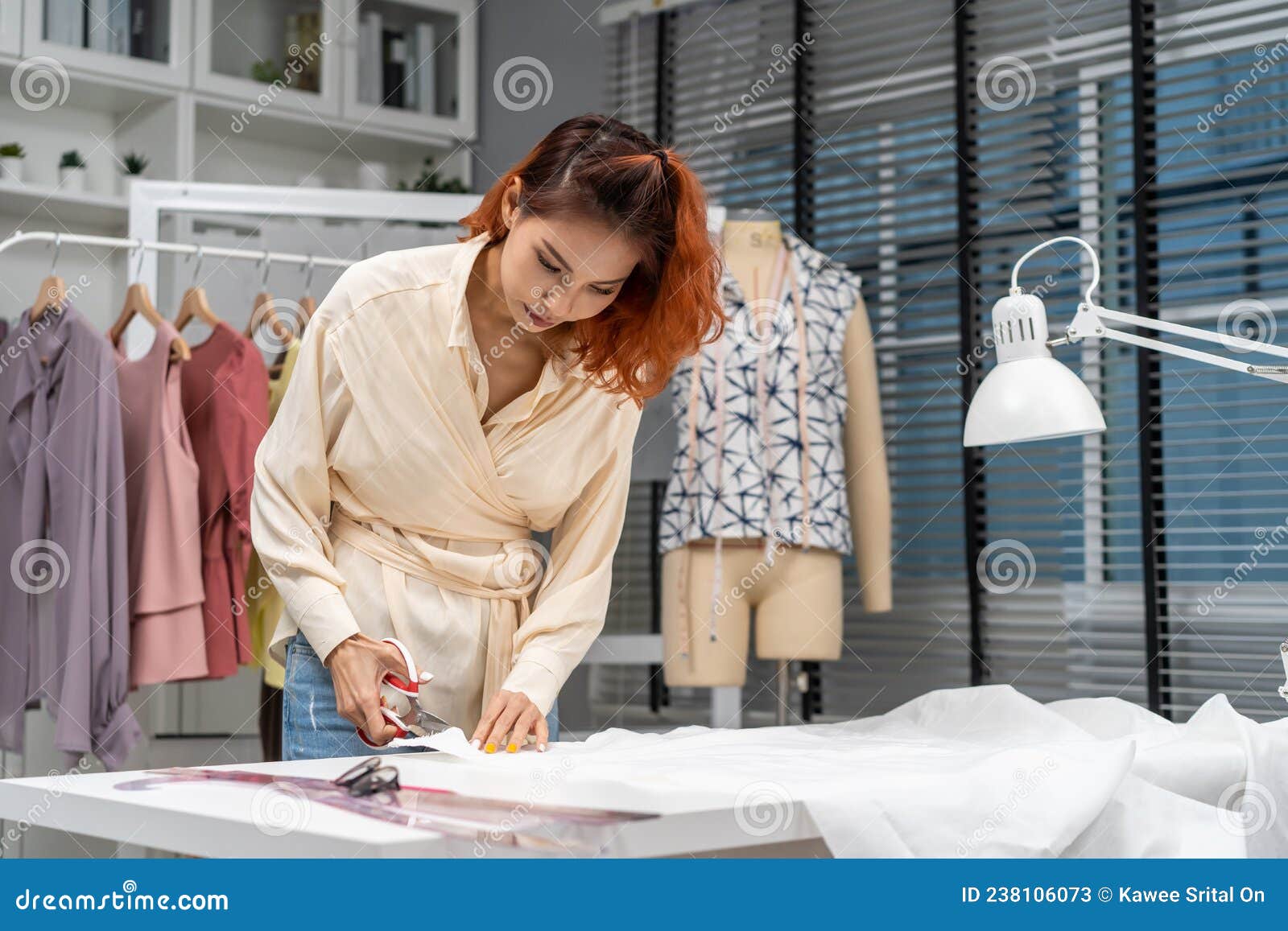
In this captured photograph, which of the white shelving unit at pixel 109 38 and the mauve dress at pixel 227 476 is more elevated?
the white shelving unit at pixel 109 38

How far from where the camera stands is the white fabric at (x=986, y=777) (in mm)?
1058

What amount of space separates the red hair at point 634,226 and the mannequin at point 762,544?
1.10 m

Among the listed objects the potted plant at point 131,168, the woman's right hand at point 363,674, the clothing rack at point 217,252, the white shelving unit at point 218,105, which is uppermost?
the white shelving unit at point 218,105

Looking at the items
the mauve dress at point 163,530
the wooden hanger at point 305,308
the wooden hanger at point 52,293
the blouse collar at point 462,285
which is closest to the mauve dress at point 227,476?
the mauve dress at point 163,530

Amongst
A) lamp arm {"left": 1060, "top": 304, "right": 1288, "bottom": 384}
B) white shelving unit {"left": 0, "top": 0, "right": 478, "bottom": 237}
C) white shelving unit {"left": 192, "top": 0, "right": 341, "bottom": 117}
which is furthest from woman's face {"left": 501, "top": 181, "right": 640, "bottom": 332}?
white shelving unit {"left": 192, "top": 0, "right": 341, "bottom": 117}

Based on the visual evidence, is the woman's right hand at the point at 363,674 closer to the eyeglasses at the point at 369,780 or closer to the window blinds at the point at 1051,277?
the eyeglasses at the point at 369,780

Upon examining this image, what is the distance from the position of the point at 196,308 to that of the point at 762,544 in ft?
4.03

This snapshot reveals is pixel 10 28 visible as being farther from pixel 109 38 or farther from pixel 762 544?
pixel 762 544

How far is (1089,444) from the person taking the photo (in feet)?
9.36

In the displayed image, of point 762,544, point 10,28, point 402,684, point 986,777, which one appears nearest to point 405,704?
point 402,684

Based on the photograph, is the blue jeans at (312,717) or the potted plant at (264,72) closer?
the blue jeans at (312,717)

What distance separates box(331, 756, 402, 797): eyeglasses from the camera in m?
1.06

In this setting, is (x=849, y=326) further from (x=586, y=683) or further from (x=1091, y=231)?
(x=586, y=683)

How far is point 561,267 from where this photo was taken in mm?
1434
